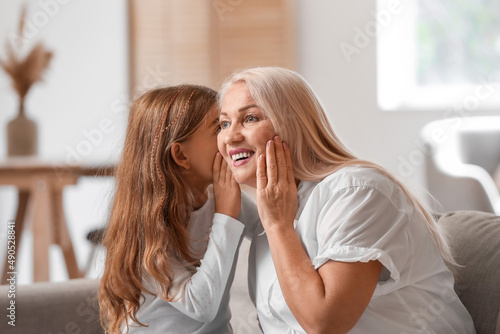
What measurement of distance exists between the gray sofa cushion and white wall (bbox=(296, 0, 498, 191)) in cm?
328

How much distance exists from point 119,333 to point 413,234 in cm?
72

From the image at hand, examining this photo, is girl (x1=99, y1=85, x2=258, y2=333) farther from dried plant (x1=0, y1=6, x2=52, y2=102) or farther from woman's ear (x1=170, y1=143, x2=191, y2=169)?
dried plant (x1=0, y1=6, x2=52, y2=102)

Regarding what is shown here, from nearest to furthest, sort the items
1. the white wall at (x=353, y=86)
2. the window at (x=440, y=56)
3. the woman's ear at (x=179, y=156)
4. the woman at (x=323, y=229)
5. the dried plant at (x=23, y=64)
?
the woman at (x=323, y=229) → the woman's ear at (x=179, y=156) → the dried plant at (x=23, y=64) → the white wall at (x=353, y=86) → the window at (x=440, y=56)

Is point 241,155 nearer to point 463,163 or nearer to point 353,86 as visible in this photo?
point 463,163

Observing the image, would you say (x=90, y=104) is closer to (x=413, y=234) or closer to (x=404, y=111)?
(x=404, y=111)

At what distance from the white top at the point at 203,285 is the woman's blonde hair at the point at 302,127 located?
221 mm

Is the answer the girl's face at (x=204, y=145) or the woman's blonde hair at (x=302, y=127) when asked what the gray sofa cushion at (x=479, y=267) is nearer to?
the woman's blonde hair at (x=302, y=127)

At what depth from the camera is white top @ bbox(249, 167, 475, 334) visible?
120cm

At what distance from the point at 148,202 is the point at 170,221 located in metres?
0.07

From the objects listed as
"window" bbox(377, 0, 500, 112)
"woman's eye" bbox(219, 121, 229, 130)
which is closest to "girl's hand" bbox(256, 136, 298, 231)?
"woman's eye" bbox(219, 121, 229, 130)

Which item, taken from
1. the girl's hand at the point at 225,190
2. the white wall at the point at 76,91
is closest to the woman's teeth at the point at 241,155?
the girl's hand at the point at 225,190

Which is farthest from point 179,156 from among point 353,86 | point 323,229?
point 353,86

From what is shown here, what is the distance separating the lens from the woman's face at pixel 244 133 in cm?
137

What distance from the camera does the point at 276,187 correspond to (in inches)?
52.3
